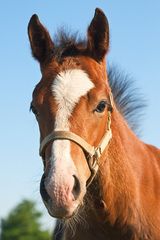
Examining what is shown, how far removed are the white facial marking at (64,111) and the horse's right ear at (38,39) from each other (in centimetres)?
92

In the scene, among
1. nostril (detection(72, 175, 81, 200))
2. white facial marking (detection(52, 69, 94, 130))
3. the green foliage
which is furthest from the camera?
the green foliage

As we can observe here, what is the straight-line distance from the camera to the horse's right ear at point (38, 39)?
8125 mm

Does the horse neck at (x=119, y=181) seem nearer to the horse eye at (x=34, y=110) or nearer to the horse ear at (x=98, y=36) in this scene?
the horse ear at (x=98, y=36)

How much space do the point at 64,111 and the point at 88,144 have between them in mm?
483

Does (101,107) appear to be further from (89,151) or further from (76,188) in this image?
(76,188)

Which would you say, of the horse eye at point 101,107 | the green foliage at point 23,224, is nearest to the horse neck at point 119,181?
the horse eye at point 101,107

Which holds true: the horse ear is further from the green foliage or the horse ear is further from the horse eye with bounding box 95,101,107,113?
the green foliage

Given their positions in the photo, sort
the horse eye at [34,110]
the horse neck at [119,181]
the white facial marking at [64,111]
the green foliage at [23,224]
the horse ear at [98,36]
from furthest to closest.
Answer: the green foliage at [23,224] → the horse ear at [98,36] → the horse neck at [119,181] → the horse eye at [34,110] → the white facial marking at [64,111]

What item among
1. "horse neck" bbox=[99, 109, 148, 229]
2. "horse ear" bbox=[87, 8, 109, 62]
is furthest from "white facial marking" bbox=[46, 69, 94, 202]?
"horse neck" bbox=[99, 109, 148, 229]

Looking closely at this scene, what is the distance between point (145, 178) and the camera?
26.7 feet

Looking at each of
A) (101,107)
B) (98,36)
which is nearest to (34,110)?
(101,107)

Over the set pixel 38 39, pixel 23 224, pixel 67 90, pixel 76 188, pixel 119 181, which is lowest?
pixel 76 188

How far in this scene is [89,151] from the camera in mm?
7008

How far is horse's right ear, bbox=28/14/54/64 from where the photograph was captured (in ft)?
26.7
